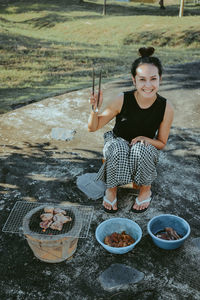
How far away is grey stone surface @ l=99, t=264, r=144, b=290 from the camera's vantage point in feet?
8.04

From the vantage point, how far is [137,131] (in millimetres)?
3289

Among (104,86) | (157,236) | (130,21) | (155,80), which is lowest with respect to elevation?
(157,236)

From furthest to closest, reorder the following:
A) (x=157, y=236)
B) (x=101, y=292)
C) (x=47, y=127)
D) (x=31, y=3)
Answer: (x=31, y=3) < (x=47, y=127) < (x=157, y=236) < (x=101, y=292)

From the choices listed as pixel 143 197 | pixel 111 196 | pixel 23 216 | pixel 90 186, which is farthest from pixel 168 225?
pixel 23 216

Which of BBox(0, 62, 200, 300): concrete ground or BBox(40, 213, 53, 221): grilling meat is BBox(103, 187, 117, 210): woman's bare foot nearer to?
BBox(0, 62, 200, 300): concrete ground

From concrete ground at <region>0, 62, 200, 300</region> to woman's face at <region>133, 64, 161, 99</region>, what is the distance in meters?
1.33

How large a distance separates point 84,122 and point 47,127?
2.47 feet

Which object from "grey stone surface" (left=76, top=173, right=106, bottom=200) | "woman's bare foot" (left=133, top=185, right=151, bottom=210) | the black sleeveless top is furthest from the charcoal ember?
the black sleeveless top

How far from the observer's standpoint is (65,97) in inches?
273

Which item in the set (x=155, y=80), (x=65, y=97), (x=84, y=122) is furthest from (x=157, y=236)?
(x=65, y=97)

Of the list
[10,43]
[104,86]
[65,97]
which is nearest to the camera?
[65,97]

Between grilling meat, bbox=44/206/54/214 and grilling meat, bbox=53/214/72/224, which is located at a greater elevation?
grilling meat, bbox=44/206/54/214

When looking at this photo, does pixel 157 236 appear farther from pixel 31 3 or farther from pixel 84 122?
pixel 31 3

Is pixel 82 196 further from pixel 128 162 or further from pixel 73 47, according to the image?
pixel 73 47
